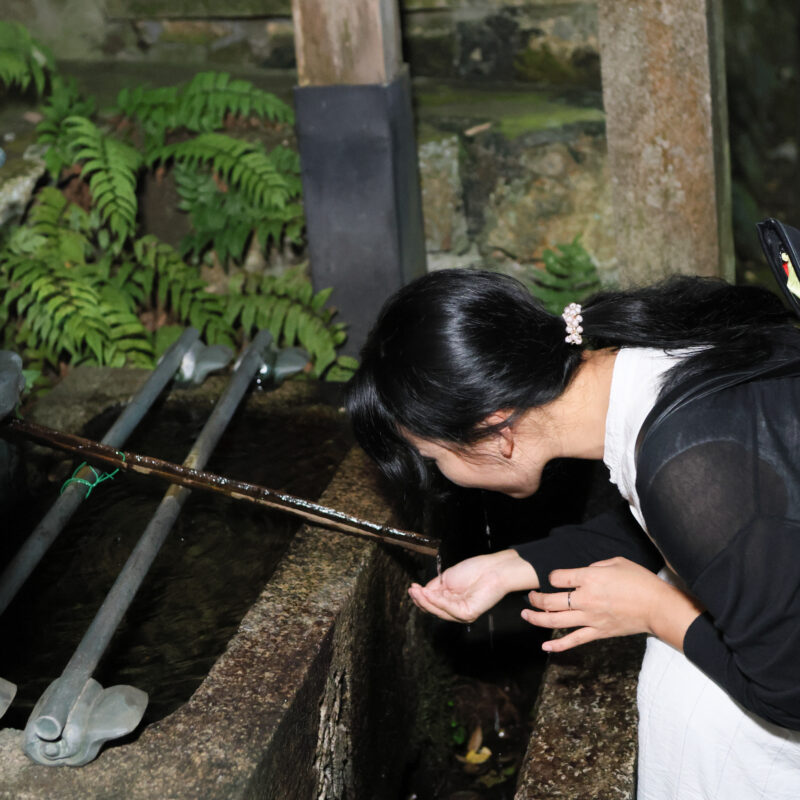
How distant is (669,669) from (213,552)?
4.61 feet

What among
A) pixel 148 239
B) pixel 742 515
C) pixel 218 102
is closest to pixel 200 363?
pixel 148 239

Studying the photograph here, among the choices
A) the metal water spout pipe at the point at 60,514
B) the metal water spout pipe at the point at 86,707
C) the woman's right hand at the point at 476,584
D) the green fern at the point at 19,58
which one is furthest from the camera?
the green fern at the point at 19,58

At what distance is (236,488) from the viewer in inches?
96.6

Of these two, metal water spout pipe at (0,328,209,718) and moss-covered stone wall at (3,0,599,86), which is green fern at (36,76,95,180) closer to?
moss-covered stone wall at (3,0,599,86)

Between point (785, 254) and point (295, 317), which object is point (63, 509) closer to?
point (295, 317)

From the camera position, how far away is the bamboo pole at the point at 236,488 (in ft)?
7.98

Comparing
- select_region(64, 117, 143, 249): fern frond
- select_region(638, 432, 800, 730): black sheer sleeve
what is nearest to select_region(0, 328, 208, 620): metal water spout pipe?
select_region(64, 117, 143, 249): fern frond

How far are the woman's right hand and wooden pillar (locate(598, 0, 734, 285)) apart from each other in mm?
1564

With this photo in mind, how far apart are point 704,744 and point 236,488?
4.03ft

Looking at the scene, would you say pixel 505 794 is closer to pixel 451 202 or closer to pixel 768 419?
pixel 768 419

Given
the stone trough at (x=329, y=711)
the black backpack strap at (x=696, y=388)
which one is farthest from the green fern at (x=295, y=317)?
the black backpack strap at (x=696, y=388)

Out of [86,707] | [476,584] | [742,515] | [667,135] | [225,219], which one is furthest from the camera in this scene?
[225,219]

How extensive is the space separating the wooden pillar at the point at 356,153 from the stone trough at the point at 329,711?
1.29 m

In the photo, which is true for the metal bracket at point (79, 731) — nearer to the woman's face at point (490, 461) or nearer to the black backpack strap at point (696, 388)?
the woman's face at point (490, 461)
